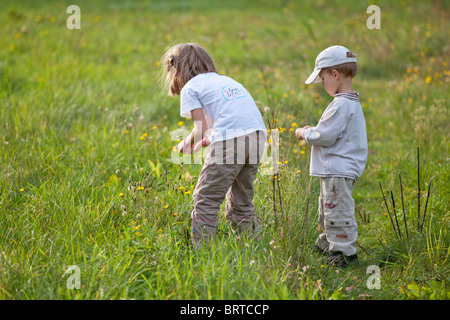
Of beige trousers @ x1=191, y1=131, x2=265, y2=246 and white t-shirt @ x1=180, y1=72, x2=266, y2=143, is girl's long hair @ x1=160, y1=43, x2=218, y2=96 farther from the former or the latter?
beige trousers @ x1=191, y1=131, x2=265, y2=246

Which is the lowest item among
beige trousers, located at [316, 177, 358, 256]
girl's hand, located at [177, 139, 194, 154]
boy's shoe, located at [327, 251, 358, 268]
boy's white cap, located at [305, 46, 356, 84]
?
boy's shoe, located at [327, 251, 358, 268]

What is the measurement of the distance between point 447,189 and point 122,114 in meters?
3.27

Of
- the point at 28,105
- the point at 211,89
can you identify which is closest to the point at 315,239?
the point at 211,89

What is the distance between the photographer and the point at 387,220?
11.8 ft

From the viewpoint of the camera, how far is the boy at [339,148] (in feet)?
9.18

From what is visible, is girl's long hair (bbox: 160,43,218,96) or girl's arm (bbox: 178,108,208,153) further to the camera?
girl's long hair (bbox: 160,43,218,96)

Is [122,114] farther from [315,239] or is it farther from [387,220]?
[387,220]

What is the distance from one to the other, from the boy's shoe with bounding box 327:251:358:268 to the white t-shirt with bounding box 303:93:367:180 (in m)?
0.53

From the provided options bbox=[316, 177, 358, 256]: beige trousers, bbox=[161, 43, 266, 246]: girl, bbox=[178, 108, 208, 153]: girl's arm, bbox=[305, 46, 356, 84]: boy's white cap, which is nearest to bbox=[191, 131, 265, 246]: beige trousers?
bbox=[161, 43, 266, 246]: girl

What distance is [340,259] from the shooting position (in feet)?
9.52

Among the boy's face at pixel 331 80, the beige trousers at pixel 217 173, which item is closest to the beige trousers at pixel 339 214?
the beige trousers at pixel 217 173

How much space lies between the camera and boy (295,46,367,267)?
280 cm

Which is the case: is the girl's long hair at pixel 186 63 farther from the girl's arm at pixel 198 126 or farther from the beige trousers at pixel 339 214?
the beige trousers at pixel 339 214

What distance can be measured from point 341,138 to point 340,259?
797mm
